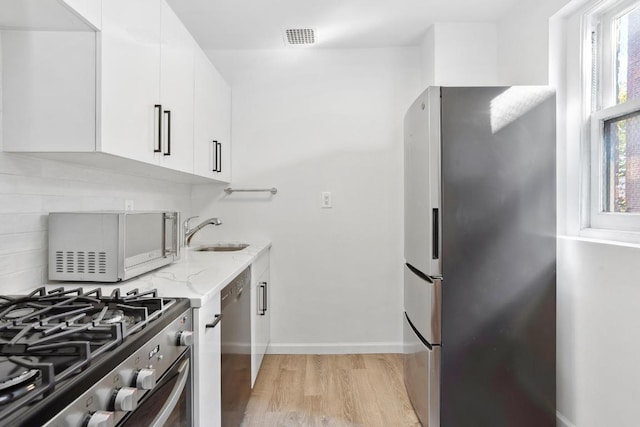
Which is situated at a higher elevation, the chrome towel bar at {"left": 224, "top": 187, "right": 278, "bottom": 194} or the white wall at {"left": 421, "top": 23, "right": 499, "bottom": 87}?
the white wall at {"left": 421, "top": 23, "right": 499, "bottom": 87}

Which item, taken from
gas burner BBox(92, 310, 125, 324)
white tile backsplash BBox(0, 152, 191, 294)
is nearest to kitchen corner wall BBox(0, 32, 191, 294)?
white tile backsplash BBox(0, 152, 191, 294)

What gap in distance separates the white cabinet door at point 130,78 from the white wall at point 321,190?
4.60ft

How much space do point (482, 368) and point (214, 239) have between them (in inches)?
82.1

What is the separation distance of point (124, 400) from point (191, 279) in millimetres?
804

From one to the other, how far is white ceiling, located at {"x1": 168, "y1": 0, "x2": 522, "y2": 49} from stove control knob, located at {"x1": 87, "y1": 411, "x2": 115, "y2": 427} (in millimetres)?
2323

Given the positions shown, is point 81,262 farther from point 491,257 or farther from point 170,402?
point 491,257

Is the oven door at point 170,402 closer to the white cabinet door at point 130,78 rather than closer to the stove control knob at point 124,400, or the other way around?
the stove control knob at point 124,400

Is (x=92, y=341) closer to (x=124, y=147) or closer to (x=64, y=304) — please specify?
(x=64, y=304)

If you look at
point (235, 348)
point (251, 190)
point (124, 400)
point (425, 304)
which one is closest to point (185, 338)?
point (124, 400)

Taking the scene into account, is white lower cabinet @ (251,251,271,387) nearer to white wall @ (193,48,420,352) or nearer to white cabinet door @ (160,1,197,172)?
white wall @ (193,48,420,352)

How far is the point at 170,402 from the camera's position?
3.45 ft

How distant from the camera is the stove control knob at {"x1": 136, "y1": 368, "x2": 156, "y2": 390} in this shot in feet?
2.82

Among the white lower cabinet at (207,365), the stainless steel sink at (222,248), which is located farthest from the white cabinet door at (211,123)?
the white lower cabinet at (207,365)

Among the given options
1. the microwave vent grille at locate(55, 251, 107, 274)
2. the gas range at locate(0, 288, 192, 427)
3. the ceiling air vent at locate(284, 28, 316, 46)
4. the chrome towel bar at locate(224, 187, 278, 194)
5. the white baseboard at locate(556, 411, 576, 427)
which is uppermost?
the ceiling air vent at locate(284, 28, 316, 46)
